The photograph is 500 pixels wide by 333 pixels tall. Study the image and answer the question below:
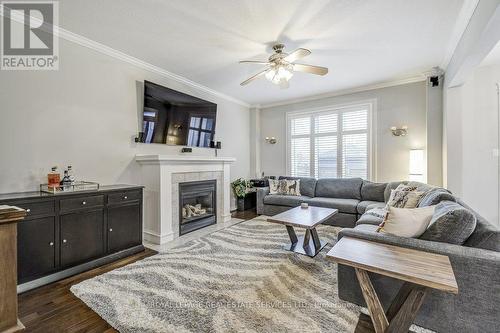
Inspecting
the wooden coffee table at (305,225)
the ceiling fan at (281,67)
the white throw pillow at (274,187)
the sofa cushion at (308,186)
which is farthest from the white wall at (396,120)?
the ceiling fan at (281,67)

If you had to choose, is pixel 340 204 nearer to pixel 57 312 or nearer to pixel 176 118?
pixel 176 118

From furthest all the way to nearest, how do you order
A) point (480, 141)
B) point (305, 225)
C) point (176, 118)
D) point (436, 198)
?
point (176, 118) → point (480, 141) → point (305, 225) → point (436, 198)

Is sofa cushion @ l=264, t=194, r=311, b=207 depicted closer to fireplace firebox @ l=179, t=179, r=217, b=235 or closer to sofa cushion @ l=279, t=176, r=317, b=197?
sofa cushion @ l=279, t=176, r=317, b=197

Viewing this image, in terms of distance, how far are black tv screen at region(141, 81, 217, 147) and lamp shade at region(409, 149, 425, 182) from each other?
3.92m

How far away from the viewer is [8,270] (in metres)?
1.60

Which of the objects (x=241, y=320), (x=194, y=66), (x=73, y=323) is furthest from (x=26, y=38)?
(x=241, y=320)

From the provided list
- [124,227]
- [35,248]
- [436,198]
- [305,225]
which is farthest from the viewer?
[124,227]

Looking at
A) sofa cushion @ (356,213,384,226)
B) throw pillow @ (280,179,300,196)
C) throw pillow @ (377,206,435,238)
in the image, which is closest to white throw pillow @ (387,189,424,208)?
sofa cushion @ (356,213,384,226)

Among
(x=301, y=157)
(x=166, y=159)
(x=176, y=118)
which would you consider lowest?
(x=166, y=159)

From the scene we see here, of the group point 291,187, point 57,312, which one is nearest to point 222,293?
point 57,312

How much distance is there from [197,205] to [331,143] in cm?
333

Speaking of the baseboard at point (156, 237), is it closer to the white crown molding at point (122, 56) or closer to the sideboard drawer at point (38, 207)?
the sideboard drawer at point (38, 207)

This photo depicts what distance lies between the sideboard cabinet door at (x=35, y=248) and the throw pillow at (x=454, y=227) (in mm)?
3521

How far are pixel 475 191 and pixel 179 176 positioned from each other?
495 cm
